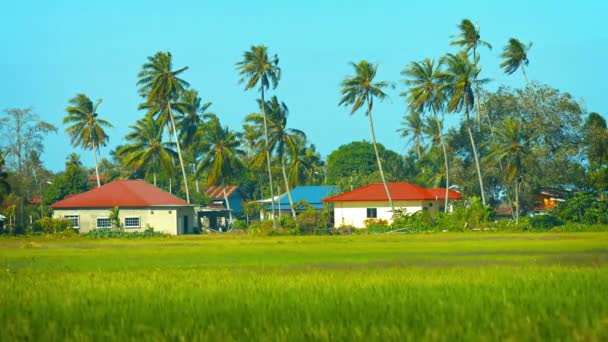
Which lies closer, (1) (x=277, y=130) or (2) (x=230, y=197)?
(1) (x=277, y=130)

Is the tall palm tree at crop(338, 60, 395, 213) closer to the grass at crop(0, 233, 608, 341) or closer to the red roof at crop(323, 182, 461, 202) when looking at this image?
the red roof at crop(323, 182, 461, 202)

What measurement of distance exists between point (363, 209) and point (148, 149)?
54.0ft

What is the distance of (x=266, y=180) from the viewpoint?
10481cm

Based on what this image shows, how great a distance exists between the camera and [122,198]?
6062cm

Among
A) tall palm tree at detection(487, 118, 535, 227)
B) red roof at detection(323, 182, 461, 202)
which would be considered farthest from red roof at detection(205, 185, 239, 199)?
tall palm tree at detection(487, 118, 535, 227)

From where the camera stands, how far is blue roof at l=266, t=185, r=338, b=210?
82.9 meters

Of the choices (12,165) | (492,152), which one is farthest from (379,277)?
(12,165)

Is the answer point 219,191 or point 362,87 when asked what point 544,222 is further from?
point 219,191

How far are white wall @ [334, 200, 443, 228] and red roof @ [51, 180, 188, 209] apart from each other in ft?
40.0

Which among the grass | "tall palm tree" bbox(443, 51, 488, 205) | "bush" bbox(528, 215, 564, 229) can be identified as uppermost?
"tall palm tree" bbox(443, 51, 488, 205)

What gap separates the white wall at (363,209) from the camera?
216ft

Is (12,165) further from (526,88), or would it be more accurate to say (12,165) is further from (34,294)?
(34,294)

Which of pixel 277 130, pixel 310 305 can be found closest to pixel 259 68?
pixel 277 130

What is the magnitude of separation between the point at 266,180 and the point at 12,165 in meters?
A: 34.3
